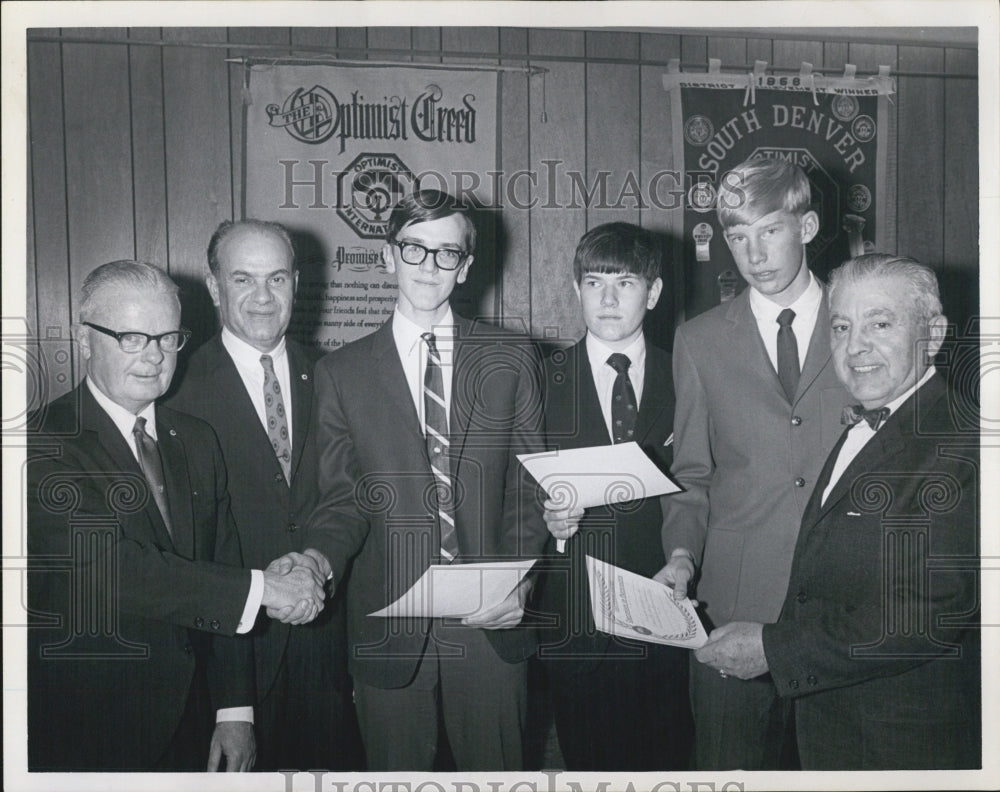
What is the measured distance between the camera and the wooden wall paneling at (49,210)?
79.5 inches

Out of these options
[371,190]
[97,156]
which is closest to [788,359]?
[371,190]

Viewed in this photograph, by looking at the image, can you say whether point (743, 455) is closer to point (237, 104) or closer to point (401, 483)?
point (401, 483)

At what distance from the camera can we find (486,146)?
206 centimetres

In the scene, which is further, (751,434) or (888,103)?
(888,103)

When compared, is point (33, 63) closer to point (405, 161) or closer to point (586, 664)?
point (405, 161)

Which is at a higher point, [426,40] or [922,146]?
[426,40]

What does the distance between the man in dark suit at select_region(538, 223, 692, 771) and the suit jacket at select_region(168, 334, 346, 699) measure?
51 centimetres

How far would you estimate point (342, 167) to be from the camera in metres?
2.04

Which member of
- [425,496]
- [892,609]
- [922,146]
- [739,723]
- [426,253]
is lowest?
[739,723]

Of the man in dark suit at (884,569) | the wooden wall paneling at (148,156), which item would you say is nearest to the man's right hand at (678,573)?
the man in dark suit at (884,569)

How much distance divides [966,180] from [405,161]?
121cm

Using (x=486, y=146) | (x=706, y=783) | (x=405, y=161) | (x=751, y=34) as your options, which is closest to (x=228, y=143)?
(x=405, y=161)

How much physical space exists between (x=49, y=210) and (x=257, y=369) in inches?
21.4

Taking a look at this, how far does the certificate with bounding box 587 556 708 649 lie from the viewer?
201cm
